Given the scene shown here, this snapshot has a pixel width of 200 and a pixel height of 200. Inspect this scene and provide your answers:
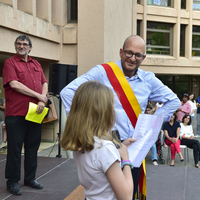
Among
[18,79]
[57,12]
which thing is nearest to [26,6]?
[57,12]

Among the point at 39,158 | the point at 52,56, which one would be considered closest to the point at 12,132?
the point at 39,158

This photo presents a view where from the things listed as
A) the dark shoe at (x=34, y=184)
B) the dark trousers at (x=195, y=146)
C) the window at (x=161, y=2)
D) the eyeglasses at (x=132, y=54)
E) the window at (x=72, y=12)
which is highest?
the window at (x=161, y=2)

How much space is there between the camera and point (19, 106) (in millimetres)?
3098

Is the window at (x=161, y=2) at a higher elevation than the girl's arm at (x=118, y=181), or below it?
higher

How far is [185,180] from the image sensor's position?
3.94m

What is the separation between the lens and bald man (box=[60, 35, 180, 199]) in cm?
194

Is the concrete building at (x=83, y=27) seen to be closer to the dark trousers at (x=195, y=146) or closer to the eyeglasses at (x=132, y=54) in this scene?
the dark trousers at (x=195, y=146)

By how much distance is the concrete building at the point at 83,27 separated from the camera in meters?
6.65

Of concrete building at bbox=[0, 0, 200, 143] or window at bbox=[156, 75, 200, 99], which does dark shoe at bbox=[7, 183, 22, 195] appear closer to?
concrete building at bbox=[0, 0, 200, 143]

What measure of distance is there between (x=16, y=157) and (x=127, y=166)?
199cm

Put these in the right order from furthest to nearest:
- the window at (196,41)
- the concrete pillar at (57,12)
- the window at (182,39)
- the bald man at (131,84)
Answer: the window at (196,41) < the window at (182,39) < the concrete pillar at (57,12) < the bald man at (131,84)

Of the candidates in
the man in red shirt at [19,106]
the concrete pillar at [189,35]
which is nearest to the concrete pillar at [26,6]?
the man in red shirt at [19,106]

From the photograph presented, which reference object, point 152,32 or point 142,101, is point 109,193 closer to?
point 142,101

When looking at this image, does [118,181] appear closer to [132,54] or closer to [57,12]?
[132,54]
